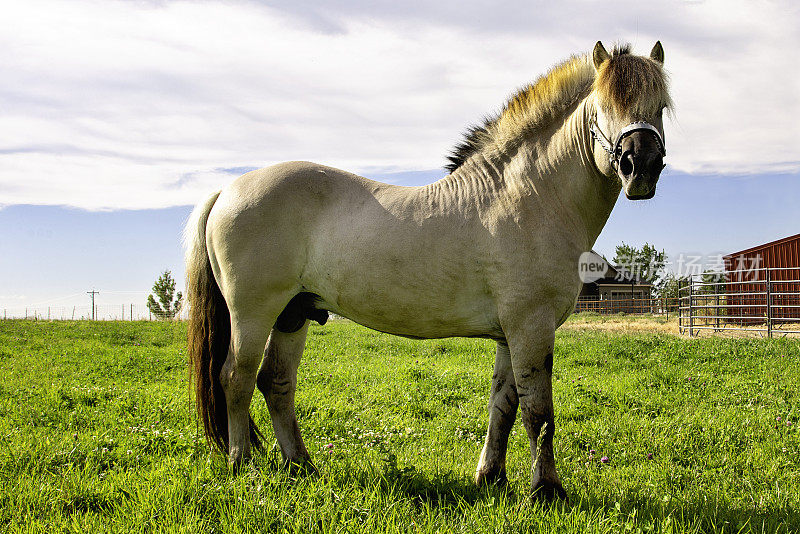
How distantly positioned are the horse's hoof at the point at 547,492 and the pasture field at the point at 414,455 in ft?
0.32

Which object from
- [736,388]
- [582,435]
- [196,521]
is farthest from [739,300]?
[196,521]

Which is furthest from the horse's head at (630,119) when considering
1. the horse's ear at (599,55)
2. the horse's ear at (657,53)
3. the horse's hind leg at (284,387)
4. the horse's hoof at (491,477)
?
the horse's hind leg at (284,387)

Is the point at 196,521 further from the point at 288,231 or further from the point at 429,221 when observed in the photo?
the point at 429,221

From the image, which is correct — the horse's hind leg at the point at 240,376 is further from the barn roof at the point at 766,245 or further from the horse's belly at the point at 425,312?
the barn roof at the point at 766,245

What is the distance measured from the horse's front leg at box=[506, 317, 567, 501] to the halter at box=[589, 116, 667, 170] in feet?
3.66

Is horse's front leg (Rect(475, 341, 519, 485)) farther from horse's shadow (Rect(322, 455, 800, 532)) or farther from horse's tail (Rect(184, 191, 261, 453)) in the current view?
horse's tail (Rect(184, 191, 261, 453))

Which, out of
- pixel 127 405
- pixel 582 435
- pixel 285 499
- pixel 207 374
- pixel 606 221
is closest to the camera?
pixel 285 499

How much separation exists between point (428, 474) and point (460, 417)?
1.84 m

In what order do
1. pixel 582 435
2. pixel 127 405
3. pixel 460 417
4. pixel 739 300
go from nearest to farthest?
pixel 582 435 < pixel 460 417 < pixel 127 405 < pixel 739 300

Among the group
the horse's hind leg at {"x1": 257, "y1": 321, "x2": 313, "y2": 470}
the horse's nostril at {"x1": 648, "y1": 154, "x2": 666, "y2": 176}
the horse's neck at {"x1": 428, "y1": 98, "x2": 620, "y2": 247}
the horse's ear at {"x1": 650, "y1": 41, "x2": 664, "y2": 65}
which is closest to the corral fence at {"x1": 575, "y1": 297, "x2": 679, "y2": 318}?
the horse's ear at {"x1": 650, "y1": 41, "x2": 664, "y2": 65}

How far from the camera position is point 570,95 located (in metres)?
3.78

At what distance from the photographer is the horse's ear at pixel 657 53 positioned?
3682 mm

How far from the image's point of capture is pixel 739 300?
85.8 feet

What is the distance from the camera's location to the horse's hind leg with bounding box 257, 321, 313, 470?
4.09 metres
